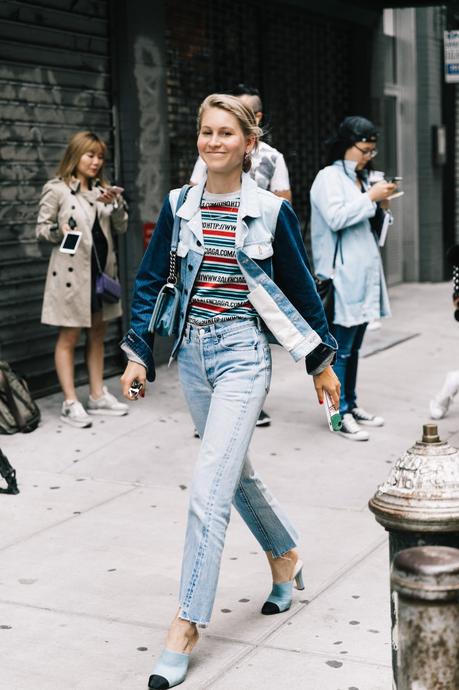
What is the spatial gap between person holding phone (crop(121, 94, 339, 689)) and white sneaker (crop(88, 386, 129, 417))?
3620 millimetres

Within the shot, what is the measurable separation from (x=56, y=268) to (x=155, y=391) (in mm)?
1475

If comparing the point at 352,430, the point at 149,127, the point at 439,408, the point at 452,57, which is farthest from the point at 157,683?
the point at 452,57

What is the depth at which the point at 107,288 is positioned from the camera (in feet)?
24.9

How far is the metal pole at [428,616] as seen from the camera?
8.72ft

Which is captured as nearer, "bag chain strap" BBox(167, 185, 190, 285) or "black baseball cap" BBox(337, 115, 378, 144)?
"bag chain strap" BBox(167, 185, 190, 285)

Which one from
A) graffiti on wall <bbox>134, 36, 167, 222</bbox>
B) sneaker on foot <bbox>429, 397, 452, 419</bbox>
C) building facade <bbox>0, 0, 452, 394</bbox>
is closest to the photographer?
sneaker on foot <bbox>429, 397, 452, 419</bbox>

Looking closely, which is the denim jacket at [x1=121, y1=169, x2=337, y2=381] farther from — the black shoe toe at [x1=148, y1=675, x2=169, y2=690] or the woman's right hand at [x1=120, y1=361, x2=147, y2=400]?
the black shoe toe at [x1=148, y1=675, x2=169, y2=690]

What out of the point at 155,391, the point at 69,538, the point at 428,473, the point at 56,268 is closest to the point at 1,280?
the point at 56,268

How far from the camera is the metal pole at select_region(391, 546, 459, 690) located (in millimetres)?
2658

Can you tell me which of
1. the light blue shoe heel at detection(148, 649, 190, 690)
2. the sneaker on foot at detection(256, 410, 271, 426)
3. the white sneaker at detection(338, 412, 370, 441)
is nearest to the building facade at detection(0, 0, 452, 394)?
the sneaker on foot at detection(256, 410, 271, 426)

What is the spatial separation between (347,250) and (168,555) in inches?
109

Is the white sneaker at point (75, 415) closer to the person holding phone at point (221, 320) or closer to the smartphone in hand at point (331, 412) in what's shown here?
the person holding phone at point (221, 320)

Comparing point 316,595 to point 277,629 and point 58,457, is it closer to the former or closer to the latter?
point 277,629

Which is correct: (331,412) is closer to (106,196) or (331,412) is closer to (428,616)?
(428,616)
